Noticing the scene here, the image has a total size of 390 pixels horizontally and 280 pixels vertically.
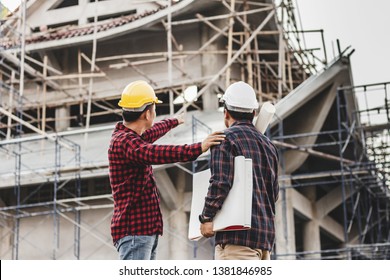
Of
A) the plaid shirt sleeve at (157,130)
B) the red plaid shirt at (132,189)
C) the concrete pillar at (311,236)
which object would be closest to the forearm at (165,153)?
the red plaid shirt at (132,189)

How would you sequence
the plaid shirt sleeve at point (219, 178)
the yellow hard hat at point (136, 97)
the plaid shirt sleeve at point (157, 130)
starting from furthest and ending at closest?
the plaid shirt sleeve at point (157, 130)
the yellow hard hat at point (136, 97)
the plaid shirt sleeve at point (219, 178)

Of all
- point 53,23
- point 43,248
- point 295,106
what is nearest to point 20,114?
point 53,23

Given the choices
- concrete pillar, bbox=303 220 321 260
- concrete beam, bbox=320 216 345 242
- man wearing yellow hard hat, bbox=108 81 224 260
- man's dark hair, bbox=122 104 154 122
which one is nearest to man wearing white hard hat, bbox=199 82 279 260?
man wearing yellow hard hat, bbox=108 81 224 260

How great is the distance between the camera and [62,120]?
Result: 18547mm

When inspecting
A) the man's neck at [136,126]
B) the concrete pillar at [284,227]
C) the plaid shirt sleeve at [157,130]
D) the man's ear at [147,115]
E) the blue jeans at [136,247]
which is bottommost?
the blue jeans at [136,247]

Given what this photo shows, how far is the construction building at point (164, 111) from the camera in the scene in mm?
15891

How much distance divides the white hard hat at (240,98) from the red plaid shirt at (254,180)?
84 mm

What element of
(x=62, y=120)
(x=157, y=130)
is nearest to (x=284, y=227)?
(x=62, y=120)

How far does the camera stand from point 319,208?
18.2m

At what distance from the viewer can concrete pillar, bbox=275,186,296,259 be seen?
1573 cm

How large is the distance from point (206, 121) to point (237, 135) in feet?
38.2

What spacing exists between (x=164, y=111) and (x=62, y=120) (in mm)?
2401

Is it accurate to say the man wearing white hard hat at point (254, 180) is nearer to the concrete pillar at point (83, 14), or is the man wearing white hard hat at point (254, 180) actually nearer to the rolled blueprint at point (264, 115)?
the rolled blueprint at point (264, 115)

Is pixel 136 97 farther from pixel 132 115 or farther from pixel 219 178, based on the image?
pixel 219 178
